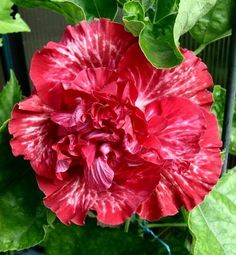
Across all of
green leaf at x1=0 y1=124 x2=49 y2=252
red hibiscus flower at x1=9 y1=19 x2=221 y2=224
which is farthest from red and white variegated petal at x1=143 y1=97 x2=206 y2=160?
green leaf at x1=0 y1=124 x2=49 y2=252

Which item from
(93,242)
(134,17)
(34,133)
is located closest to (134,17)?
(134,17)

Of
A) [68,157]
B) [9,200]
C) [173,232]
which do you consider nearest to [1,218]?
[9,200]

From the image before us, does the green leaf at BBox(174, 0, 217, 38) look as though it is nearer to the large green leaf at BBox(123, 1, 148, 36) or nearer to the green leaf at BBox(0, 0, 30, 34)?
the large green leaf at BBox(123, 1, 148, 36)

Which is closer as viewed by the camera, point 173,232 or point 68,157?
point 68,157

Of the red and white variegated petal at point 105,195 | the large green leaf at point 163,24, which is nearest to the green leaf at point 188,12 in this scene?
the large green leaf at point 163,24

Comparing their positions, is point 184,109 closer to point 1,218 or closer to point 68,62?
point 68,62

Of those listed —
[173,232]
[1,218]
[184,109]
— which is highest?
[184,109]
